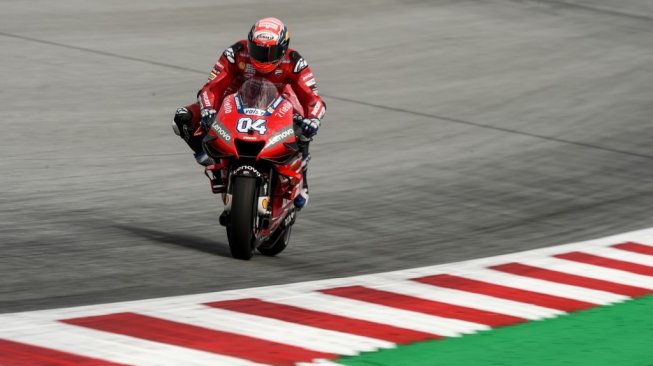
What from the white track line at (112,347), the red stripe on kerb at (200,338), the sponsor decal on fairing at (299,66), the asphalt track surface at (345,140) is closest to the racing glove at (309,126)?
Result: the sponsor decal on fairing at (299,66)

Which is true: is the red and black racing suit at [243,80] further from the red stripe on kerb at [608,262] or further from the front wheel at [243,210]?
the red stripe on kerb at [608,262]

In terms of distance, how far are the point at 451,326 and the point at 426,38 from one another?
14.8 meters

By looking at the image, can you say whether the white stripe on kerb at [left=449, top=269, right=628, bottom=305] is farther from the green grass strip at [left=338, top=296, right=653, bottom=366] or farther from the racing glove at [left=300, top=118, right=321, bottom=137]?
the racing glove at [left=300, top=118, right=321, bottom=137]

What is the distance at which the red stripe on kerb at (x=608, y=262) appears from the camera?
9.40 meters

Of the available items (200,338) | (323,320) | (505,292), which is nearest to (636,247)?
(505,292)

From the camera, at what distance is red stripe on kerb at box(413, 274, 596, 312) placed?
8029 mm

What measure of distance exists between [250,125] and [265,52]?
55 centimetres

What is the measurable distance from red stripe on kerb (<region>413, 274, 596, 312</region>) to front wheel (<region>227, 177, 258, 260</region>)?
1.19 metres

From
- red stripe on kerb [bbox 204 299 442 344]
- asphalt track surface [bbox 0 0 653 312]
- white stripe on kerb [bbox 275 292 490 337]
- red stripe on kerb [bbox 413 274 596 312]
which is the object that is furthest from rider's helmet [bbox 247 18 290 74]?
red stripe on kerb [bbox 204 299 442 344]

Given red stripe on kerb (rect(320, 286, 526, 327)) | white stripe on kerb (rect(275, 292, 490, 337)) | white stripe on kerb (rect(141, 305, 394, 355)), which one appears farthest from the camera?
red stripe on kerb (rect(320, 286, 526, 327))

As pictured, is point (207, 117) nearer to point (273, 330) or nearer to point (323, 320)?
point (323, 320)

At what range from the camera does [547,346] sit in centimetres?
686

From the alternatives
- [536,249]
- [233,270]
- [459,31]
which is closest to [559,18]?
[459,31]

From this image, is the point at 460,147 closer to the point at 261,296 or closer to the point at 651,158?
the point at 651,158
